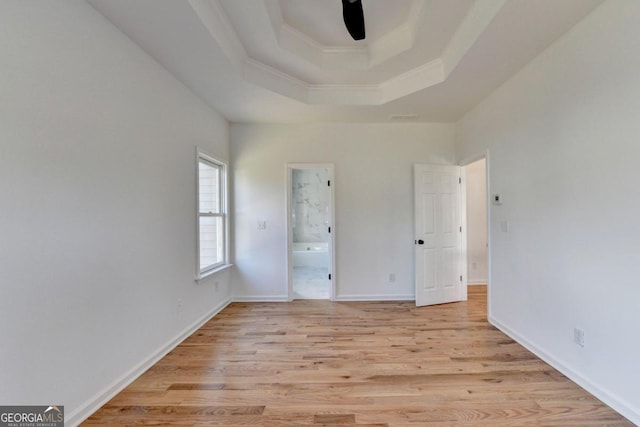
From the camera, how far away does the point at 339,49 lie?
9.59 feet

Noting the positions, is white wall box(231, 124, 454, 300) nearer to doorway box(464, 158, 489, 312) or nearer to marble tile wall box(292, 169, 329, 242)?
doorway box(464, 158, 489, 312)

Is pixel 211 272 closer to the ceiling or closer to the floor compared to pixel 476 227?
closer to the floor

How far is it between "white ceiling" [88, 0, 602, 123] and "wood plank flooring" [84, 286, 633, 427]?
2.60 metres

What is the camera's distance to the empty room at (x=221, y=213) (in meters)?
1.57

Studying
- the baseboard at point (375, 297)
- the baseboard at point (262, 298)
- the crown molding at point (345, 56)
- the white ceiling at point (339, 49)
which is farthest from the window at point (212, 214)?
the baseboard at point (375, 297)

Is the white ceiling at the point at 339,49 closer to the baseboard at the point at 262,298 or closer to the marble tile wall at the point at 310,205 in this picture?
the baseboard at the point at 262,298

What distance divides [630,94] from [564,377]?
203cm

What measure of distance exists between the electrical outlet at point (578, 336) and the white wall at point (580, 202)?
43mm

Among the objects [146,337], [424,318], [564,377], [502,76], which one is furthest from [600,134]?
[146,337]

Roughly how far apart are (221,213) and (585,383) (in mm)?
4018

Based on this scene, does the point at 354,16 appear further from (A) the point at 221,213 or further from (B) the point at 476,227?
(B) the point at 476,227

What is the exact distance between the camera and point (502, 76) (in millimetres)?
2777

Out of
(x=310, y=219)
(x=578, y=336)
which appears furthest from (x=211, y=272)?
(x=310, y=219)

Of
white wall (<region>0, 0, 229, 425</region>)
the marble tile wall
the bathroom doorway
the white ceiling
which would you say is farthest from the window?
the marble tile wall
